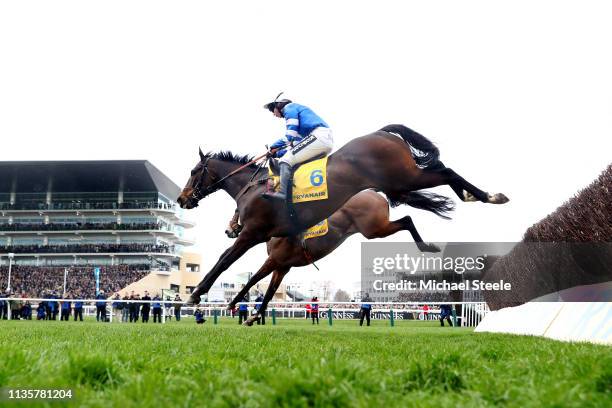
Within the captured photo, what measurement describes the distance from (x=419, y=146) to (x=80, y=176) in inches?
2622

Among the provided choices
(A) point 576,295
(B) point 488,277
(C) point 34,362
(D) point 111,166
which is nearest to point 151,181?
(D) point 111,166

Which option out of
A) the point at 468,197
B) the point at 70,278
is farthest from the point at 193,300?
the point at 70,278

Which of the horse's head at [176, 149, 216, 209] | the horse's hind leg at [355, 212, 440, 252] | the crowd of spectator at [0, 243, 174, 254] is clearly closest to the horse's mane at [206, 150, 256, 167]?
the horse's head at [176, 149, 216, 209]

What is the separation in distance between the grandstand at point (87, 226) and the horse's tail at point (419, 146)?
6037cm

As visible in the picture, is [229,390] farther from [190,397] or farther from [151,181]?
→ [151,181]

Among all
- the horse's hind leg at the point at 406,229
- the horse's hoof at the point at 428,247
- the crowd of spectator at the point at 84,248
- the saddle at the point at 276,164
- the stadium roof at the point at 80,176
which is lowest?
the horse's hoof at the point at 428,247

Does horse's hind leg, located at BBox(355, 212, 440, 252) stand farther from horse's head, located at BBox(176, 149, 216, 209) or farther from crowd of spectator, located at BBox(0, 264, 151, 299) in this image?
crowd of spectator, located at BBox(0, 264, 151, 299)

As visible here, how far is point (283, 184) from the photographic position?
326 inches

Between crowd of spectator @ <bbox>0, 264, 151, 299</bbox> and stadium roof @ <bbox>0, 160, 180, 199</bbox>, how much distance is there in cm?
1060

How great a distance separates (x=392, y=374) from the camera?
10.3 ft

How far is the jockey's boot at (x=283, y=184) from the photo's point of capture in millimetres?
8242

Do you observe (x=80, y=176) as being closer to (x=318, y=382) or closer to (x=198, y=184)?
(x=198, y=184)

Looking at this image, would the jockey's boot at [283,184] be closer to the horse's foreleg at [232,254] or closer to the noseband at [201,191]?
the horse's foreleg at [232,254]

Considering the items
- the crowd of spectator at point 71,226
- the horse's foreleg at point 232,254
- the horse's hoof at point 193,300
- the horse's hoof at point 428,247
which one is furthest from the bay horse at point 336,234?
the crowd of spectator at point 71,226
